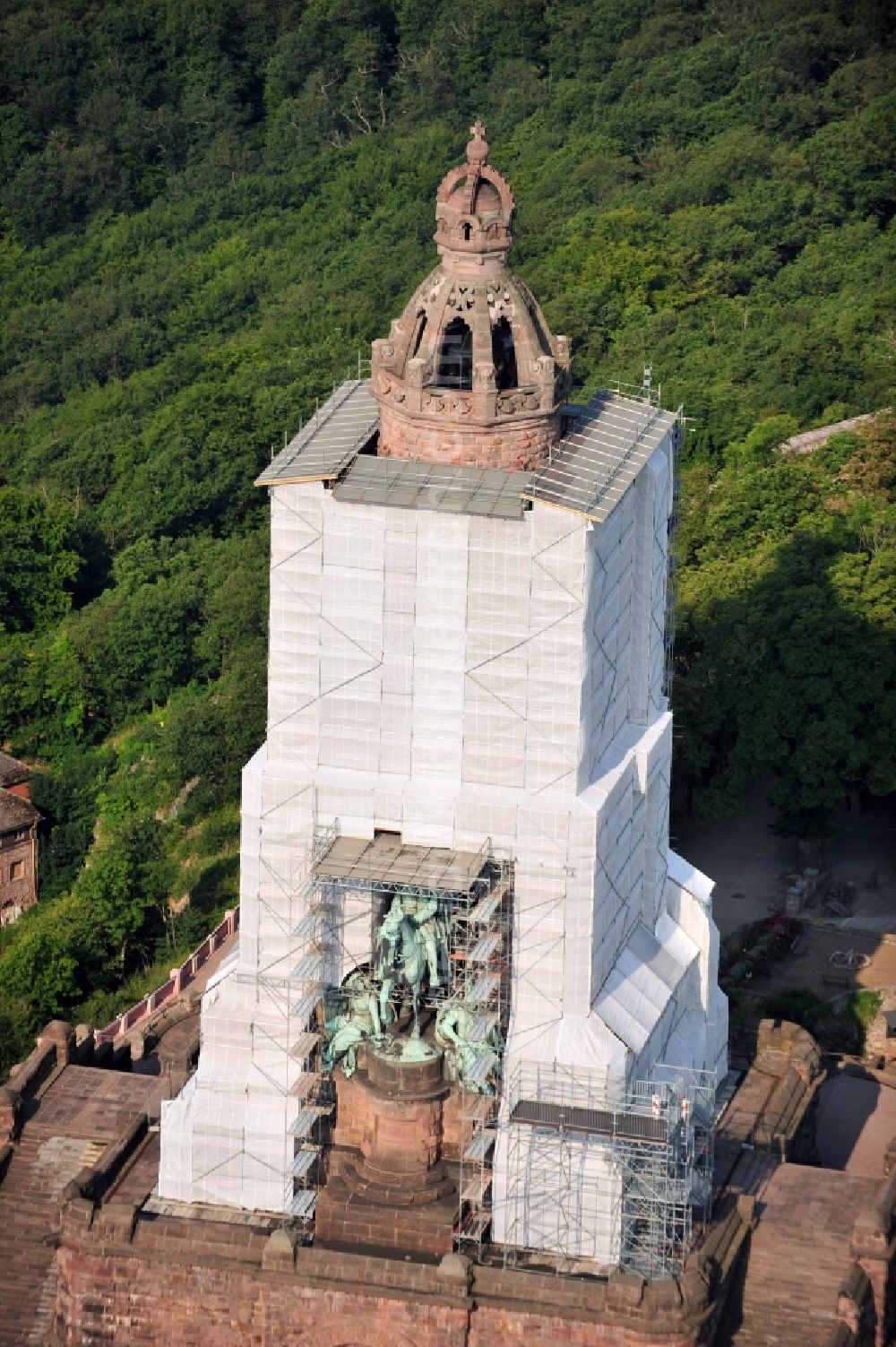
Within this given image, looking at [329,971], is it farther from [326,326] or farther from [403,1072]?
[326,326]

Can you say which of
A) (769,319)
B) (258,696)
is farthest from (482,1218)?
(769,319)

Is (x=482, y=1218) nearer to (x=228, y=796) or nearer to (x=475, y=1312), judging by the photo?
(x=475, y=1312)

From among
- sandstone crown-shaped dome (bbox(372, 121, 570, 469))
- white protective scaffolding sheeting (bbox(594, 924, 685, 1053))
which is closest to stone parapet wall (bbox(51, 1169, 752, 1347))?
white protective scaffolding sheeting (bbox(594, 924, 685, 1053))

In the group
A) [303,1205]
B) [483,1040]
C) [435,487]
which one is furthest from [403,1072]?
[435,487]

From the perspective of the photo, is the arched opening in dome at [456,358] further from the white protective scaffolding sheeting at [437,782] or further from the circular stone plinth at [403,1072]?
the circular stone plinth at [403,1072]

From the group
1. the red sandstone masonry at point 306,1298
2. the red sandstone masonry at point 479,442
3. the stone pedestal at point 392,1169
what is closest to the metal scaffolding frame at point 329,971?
the stone pedestal at point 392,1169

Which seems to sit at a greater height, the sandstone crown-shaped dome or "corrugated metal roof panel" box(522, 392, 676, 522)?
the sandstone crown-shaped dome

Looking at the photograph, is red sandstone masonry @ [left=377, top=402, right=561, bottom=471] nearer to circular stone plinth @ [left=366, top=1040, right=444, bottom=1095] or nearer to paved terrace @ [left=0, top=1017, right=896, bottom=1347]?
circular stone plinth @ [left=366, top=1040, right=444, bottom=1095]
